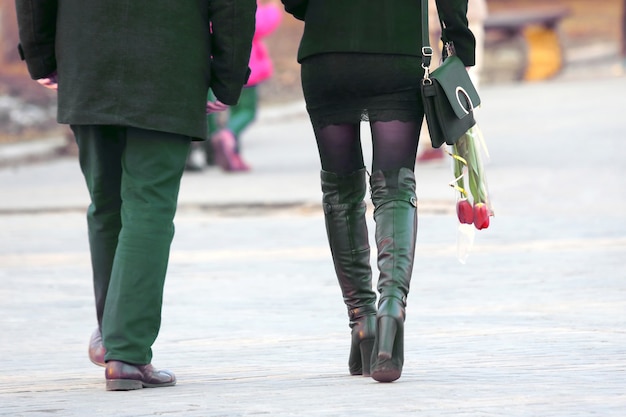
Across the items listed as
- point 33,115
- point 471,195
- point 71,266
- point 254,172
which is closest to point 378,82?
point 471,195

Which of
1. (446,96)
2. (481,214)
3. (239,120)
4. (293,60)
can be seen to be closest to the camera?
(446,96)

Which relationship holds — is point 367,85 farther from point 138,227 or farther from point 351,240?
point 138,227

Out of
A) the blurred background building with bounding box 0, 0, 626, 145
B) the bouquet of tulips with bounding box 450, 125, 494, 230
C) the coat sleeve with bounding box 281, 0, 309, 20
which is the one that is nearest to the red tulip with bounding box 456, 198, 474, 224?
the bouquet of tulips with bounding box 450, 125, 494, 230

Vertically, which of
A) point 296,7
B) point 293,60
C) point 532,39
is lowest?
point 293,60

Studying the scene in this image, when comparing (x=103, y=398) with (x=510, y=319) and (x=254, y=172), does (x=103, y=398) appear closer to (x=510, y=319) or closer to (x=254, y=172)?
(x=510, y=319)

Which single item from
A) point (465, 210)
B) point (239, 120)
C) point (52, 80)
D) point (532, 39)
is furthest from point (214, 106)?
point (532, 39)

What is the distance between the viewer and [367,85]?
16.5 ft

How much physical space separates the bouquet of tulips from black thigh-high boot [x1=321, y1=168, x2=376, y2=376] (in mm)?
330

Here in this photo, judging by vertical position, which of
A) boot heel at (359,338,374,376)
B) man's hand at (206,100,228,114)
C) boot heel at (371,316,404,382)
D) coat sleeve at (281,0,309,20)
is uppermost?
coat sleeve at (281,0,309,20)

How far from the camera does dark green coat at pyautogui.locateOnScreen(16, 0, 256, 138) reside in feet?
16.1

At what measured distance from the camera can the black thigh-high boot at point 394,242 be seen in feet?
16.1

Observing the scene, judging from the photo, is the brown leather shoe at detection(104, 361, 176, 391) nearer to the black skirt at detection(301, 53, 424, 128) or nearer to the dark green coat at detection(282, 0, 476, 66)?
the black skirt at detection(301, 53, 424, 128)

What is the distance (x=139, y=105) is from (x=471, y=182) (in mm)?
1158

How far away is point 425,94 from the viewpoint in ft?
16.5
